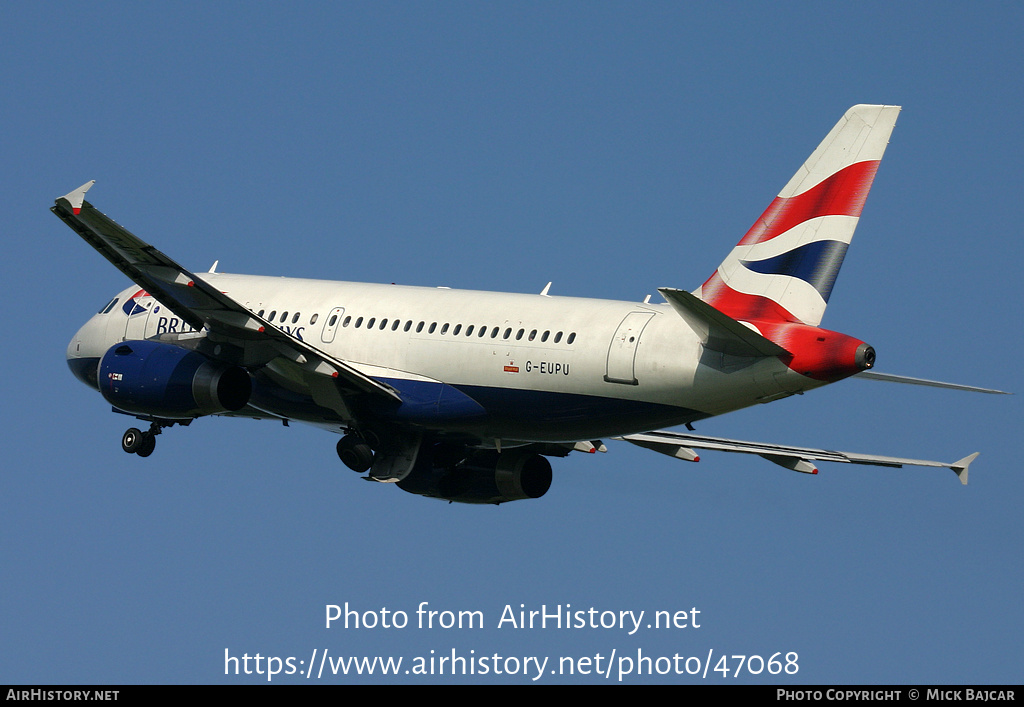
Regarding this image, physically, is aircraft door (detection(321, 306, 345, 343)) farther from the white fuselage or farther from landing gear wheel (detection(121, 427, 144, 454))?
landing gear wheel (detection(121, 427, 144, 454))

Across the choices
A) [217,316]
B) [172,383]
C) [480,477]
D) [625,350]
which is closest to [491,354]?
[625,350]

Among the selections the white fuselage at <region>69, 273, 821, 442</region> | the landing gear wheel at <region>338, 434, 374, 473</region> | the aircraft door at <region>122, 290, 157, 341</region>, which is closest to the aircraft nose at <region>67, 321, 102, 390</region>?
the aircraft door at <region>122, 290, 157, 341</region>

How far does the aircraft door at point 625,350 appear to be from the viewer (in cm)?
3400

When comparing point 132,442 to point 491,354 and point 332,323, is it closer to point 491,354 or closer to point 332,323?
point 332,323

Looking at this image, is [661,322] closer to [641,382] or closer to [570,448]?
Result: [641,382]

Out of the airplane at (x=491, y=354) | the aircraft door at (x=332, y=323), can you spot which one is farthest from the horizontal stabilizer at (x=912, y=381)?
the aircraft door at (x=332, y=323)

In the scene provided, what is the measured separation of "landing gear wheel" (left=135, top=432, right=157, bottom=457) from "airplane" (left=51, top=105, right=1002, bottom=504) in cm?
4

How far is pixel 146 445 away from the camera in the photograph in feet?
134

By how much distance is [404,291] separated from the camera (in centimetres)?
3922

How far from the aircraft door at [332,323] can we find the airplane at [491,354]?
48mm

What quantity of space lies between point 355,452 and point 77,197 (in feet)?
31.7

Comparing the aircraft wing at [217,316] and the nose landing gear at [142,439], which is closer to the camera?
the aircraft wing at [217,316]

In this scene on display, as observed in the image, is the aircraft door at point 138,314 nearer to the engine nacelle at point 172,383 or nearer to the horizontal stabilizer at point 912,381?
the engine nacelle at point 172,383

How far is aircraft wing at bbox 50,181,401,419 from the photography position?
32.9 meters
